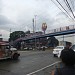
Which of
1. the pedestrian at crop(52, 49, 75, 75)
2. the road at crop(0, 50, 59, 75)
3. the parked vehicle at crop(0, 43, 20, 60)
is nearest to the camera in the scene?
the pedestrian at crop(52, 49, 75, 75)

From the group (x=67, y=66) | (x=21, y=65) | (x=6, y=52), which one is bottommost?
(x=21, y=65)

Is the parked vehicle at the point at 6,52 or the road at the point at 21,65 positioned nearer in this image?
the road at the point at 21,65

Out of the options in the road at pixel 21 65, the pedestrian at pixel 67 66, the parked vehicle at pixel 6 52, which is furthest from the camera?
the parked vehicle at pixel 6 52

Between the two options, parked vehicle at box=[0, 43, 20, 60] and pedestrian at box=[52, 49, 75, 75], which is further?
parked vehicle at box=[0, 43, 20, 60]

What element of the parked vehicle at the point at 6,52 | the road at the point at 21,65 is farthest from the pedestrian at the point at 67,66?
the parked vehicle at the point at 6,52

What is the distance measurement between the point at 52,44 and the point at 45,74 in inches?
5166

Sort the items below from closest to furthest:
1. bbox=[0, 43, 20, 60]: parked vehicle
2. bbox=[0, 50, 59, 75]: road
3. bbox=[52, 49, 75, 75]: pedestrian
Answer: bbox=[52, 49, 75, 75]: pedestrian < bbox=[0, 50, 59, 75]: road < bbox=[0, 43, 20, 60]: parked vehicle

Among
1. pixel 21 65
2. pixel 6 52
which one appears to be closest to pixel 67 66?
pixel 21 65

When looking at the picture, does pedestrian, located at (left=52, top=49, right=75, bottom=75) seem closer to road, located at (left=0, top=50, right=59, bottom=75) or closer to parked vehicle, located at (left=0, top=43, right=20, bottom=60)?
road, located at (left=0, top=50, right=59, bottom=75)

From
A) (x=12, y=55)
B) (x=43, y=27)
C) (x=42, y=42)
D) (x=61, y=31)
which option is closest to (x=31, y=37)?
(x=43, y=27)

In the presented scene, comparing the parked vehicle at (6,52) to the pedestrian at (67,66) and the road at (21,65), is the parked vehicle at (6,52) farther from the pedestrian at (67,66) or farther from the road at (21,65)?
the pedestrian at (67,66)

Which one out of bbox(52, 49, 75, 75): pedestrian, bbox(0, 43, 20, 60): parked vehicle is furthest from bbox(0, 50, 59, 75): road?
bbox(52, 49, 75, 75): pedestrian

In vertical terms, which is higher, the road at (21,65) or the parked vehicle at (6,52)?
the parked vehicle at (6,52)

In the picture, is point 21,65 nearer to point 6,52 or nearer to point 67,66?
point 6,52
